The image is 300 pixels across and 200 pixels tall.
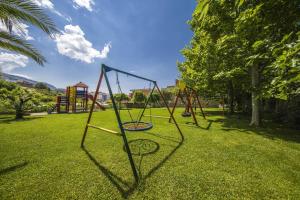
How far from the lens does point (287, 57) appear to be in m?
1.83

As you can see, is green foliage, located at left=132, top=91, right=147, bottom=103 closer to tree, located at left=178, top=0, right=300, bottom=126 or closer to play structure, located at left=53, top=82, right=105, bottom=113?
play structure, located at left=53, top=82, right=105, bottom=113

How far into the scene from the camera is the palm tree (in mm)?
4090

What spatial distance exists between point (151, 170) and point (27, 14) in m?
5.81

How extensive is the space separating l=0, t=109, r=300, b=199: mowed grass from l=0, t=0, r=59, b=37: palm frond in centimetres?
389

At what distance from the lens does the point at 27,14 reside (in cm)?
443

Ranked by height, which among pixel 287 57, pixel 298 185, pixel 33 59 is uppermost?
pixel 33 59

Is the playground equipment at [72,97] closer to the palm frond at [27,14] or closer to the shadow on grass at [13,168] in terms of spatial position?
the palm frond at [27,14]

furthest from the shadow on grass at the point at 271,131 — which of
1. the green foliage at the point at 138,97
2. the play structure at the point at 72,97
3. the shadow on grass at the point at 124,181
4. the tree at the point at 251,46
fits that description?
the green foliage at the point at 138,97

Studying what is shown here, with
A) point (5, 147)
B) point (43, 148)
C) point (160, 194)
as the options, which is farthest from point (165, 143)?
point (5, 147)

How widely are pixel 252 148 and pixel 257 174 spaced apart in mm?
1880

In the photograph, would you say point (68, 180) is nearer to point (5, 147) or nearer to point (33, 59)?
point (5, 147)

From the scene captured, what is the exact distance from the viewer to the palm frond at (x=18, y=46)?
16.0ft

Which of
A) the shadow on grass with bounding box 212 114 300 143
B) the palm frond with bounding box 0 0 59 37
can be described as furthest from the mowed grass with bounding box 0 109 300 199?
the palm frond with bounding box 0 0 59 37

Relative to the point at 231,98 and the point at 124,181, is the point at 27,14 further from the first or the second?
the point at 231,98
